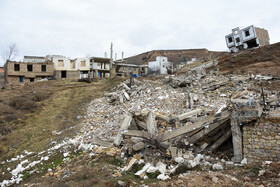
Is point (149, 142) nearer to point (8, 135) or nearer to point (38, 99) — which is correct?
point (8, 135)

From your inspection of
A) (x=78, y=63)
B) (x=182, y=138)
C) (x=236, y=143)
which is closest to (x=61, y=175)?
(x=182, y=138)

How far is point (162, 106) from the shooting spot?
10141mm

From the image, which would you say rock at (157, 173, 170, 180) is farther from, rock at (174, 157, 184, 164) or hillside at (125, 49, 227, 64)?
hillside at (125, 49, 227, 64)

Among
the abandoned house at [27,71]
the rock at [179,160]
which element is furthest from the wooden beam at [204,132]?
the abandoned house at [27,71]

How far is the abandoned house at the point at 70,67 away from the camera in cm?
2939

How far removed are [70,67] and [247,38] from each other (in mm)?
28945

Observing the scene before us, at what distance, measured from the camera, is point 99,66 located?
33469 mm

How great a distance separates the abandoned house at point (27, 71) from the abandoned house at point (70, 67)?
3.22 ft

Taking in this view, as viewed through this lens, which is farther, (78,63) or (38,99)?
(78,63)

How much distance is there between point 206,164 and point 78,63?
28.7 m

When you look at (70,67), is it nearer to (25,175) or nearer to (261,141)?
(25,175)

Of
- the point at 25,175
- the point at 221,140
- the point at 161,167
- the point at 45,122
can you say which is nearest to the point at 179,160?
the point at 161,167

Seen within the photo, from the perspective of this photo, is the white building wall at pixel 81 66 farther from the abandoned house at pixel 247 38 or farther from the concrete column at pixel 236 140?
the concrete column at pixel 236 140

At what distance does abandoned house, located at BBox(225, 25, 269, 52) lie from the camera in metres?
30.2
